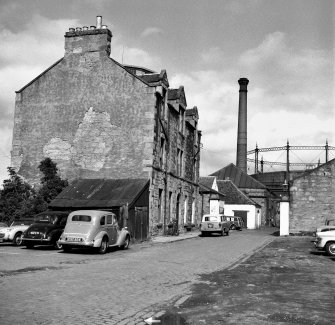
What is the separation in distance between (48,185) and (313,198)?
20.5 m

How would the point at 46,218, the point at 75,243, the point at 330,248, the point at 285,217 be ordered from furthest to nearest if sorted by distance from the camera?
the point at 285,217
the point at 46,218
the point at 330,248
the point at 75,243

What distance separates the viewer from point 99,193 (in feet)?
80.4

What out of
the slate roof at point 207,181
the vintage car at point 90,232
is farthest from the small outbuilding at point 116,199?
the slate roof at point 207,181

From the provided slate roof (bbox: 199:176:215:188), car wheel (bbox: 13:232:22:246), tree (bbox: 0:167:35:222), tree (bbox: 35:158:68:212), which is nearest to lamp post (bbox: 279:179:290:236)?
slate roof (bbox: 199:176:215:188)

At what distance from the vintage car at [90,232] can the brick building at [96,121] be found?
24.0 ft

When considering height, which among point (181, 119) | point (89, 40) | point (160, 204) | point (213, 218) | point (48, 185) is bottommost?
point (213, 218)

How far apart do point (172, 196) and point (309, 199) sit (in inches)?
453

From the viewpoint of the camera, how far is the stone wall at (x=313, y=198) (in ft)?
112

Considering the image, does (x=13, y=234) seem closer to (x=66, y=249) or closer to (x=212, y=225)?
(x=66, y=249)

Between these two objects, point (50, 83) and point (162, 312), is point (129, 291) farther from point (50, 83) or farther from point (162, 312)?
point (50, 83)

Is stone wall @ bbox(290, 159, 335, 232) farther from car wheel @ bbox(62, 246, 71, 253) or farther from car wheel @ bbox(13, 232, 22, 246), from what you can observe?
car wheel @ bbox(13, 232, 22, 246)

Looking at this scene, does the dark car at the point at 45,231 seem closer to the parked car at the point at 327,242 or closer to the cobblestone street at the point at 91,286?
the cobblestone street at the point at 91,286

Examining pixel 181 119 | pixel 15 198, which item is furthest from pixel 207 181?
pixel 15 198

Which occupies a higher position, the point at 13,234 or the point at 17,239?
the point at 13,234
